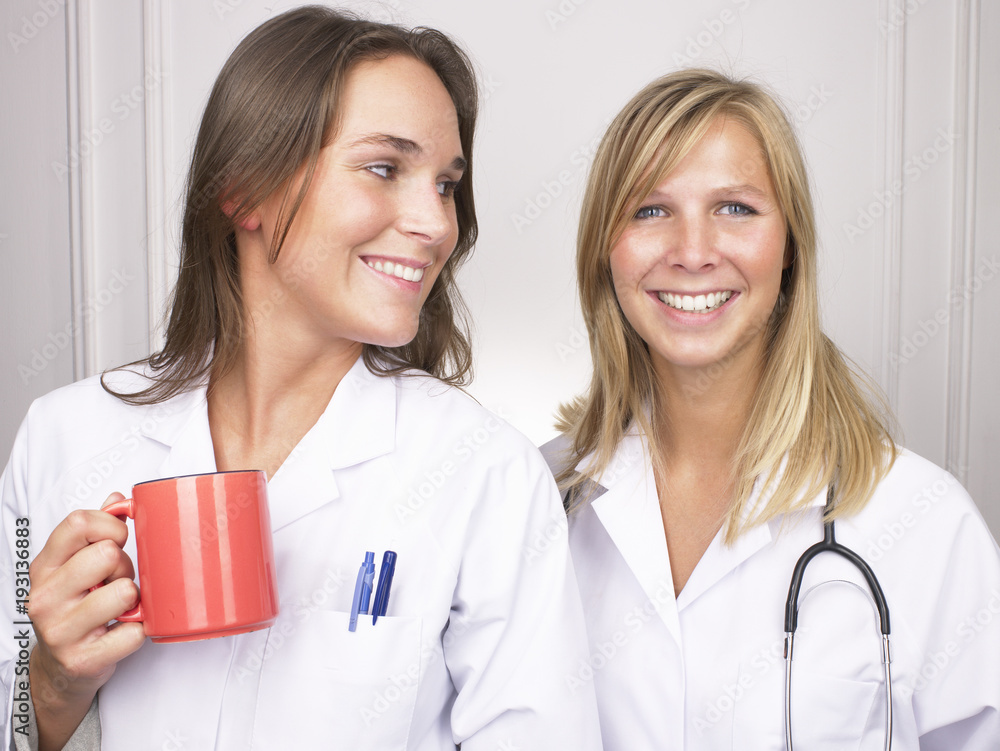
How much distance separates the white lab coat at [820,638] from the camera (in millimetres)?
1295

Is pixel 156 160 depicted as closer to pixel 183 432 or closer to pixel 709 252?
pixel 183 432

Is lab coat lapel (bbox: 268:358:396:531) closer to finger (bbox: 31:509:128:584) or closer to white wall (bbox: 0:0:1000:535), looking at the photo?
finger (bbox: 31:509:128:584)

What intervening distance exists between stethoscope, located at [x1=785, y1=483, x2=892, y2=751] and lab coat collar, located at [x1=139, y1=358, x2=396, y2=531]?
2.30ft

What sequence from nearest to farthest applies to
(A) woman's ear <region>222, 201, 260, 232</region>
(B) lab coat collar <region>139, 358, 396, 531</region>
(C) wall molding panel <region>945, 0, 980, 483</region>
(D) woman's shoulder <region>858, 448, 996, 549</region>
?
(B) lab coat collar <region>139, 358, 396, 531</region>, (A) woman's ear <region>222, 201, 260, 232</region>, (D) woman's shoulder <region>858, 448, 996, 549</region>, (C) wall molding panel <region>945, 0, 980, 483</region>

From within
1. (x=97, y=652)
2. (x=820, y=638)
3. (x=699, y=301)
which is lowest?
(x=820, y=638)

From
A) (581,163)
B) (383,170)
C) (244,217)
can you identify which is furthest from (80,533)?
(581,163)

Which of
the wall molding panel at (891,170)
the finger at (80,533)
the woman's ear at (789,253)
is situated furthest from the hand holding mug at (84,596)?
the wall molding panel at (891,170)

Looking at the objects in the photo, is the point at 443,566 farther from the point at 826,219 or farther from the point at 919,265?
the point at 919,265

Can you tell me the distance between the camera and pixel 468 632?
1103mm

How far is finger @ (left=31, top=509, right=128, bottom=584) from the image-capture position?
930 millimetres

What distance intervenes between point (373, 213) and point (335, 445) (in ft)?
1.11

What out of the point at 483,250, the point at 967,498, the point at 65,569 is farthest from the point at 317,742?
the point at 483,250

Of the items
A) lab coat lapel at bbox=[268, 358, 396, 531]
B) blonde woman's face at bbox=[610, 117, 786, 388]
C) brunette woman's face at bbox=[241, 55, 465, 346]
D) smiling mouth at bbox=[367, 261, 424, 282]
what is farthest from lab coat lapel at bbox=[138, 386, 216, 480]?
blonde woman's face at bbox=[610, 117, 786, 388]

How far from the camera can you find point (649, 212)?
5.00ft
